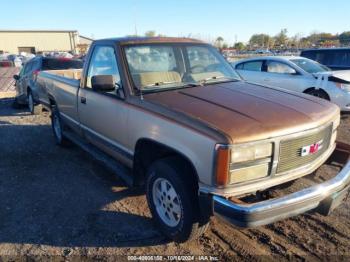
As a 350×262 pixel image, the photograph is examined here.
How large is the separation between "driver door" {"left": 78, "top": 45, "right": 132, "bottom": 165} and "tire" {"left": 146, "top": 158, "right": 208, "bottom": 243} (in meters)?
0.59

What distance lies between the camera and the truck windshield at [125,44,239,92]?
12.1ft

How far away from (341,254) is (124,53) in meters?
3.05

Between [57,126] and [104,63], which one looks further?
[57,126]

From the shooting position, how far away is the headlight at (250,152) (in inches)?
98.3

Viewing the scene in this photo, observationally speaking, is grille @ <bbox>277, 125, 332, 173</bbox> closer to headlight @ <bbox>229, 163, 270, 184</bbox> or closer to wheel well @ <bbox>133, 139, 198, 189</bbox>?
headlight @ <bbox>229, 163, 270, 184</bbox>

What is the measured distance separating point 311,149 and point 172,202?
1375 mm

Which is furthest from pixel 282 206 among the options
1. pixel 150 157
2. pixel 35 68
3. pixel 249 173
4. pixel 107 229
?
pixel 35 68

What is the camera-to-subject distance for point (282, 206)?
256cm

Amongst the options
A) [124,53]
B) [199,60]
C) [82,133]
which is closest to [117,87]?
[124,53]

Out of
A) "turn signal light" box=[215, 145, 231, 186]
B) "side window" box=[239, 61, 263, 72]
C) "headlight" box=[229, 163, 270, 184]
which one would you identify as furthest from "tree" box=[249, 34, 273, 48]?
"turn signal light" box=[215, 145, 231, 186]

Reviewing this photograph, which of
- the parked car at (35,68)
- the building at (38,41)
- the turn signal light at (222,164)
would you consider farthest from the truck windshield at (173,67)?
the building at (38,41)

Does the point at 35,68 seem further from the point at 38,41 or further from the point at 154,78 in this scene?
the point at 38,41

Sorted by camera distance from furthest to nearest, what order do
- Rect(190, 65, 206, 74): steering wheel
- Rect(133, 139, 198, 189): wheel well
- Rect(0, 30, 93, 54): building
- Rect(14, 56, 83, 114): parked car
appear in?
1. Rect(0, 30, 93, 54): building
2. Rect(14, 56, 83, 114): parked car
3. Rect(190, 65, 206, 74): steering wheel
4. Rect(133, 139, 198, 189): wheel well

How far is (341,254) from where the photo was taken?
3014 mm
